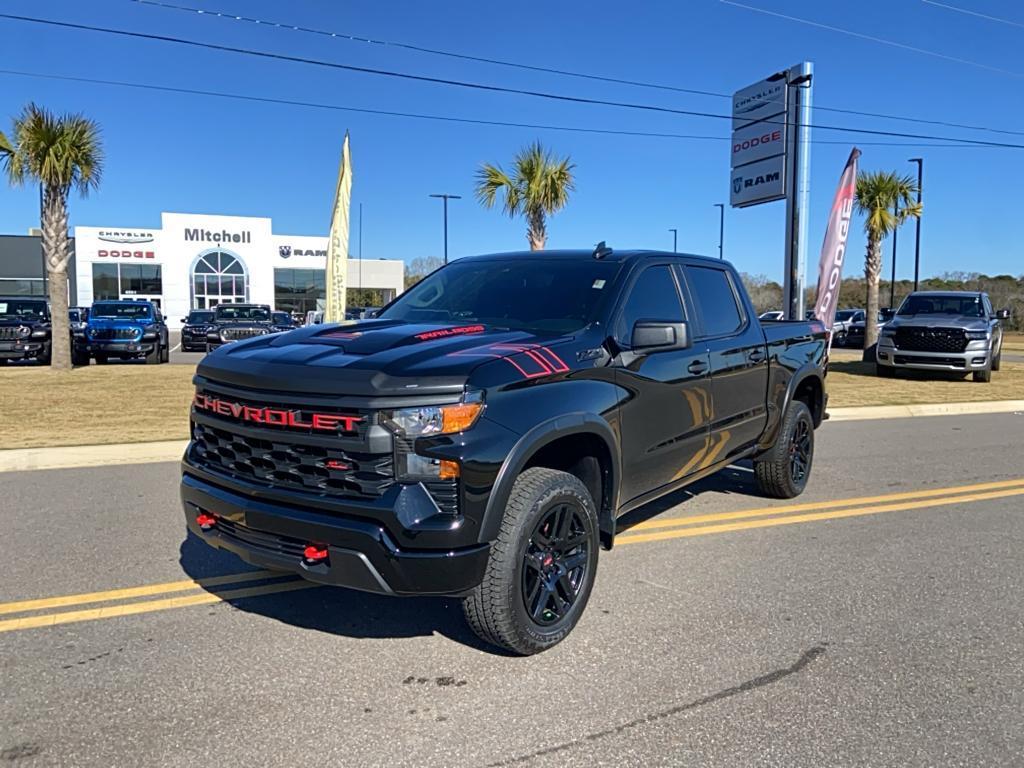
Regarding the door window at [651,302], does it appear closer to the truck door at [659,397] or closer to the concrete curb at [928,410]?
the truck door at [659,397]

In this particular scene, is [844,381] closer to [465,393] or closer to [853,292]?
[465,393]

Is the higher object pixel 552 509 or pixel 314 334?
pixel 314 334

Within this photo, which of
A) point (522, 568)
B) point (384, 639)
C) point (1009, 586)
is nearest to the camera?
point (522, 568)

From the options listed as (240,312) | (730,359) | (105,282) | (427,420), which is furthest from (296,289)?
(427,420)

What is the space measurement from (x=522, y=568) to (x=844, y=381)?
1566 centimetres

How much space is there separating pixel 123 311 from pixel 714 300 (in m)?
19.9

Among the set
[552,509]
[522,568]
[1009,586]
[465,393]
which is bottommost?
[1009,586]

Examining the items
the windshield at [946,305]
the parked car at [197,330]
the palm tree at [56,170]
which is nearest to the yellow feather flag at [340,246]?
the palm tree at [56,170]

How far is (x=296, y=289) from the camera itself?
186 ft

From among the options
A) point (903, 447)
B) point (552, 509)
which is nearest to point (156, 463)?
point (552, 509)

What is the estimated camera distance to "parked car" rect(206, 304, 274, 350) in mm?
23469

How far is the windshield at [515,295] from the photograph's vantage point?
4.40m

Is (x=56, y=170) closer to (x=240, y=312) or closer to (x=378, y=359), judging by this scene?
(x=240, y=312)

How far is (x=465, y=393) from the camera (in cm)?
326
